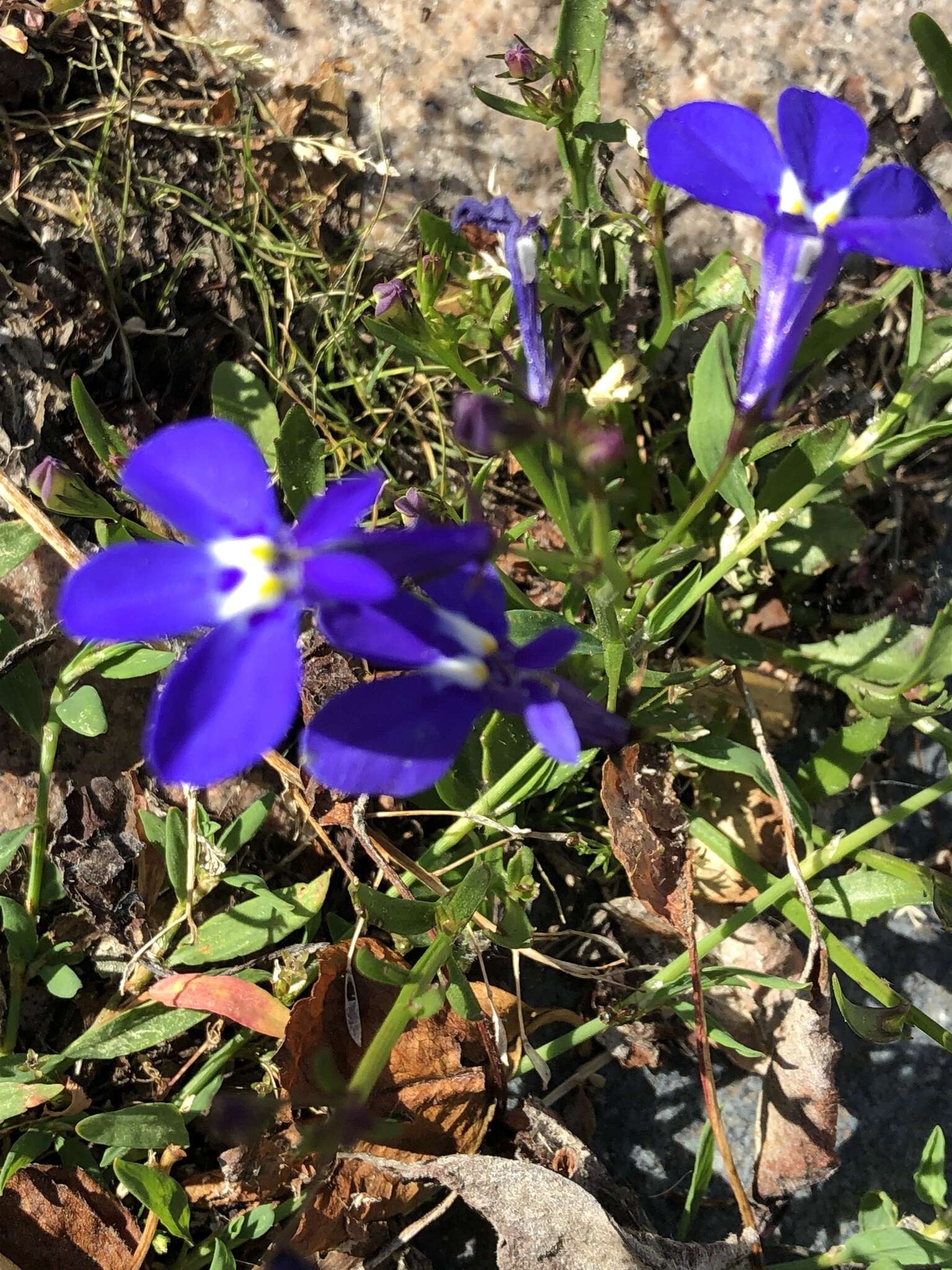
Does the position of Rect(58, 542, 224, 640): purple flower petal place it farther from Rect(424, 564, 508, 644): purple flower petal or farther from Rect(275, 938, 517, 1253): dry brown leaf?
Rect(275, 938, 517, 1253): dry brown leaf

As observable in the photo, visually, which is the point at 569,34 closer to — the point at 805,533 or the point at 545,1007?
the point at 805,533

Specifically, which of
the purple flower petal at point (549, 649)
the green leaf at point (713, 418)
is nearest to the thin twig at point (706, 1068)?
the green leaf at point (713, 418)

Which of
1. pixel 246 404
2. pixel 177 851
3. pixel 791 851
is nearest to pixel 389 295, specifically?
pixel 246 404

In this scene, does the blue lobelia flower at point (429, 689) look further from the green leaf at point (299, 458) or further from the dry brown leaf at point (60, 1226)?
the dry brown leaf at point (60, 1226)

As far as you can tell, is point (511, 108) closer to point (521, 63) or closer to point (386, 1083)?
point (521, 63)

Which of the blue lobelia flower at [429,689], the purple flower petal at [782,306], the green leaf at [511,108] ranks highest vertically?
the green leaf at [511,108]

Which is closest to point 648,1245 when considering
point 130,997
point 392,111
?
point 130,997
